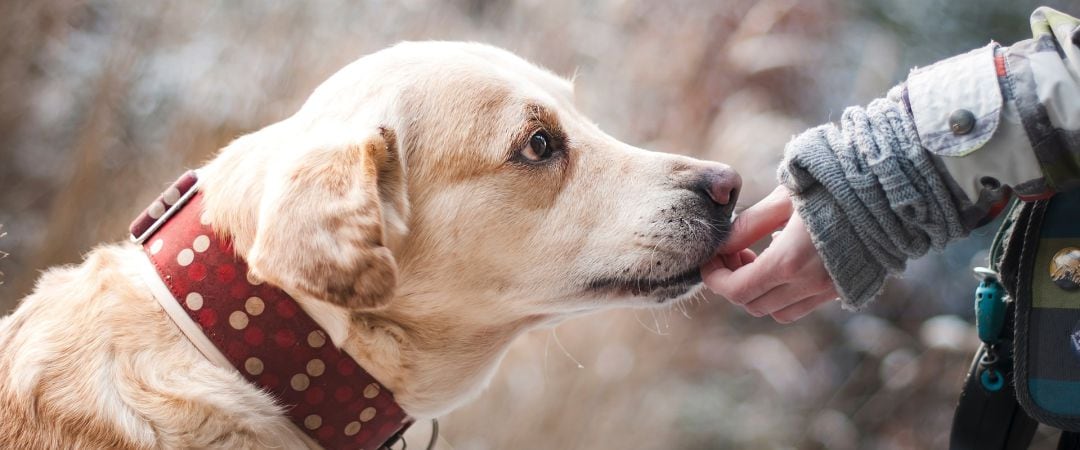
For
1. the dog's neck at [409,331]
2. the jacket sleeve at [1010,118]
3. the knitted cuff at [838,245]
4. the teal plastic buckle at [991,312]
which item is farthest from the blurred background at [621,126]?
the jacket sleeve at [1010,118]

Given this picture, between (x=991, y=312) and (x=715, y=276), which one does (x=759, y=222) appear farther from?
(x=991, y=312)

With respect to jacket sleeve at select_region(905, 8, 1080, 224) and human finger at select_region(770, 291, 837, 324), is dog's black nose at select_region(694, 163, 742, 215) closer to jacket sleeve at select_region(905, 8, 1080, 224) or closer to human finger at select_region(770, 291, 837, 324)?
human finger at select_region(770, 291, 837, 324)

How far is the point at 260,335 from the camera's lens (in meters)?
1.72

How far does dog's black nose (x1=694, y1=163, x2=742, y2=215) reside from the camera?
2.03 metres

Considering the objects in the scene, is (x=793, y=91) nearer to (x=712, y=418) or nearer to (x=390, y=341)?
(x=712, y=418)

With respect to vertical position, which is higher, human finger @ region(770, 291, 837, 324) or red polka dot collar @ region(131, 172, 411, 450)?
red polka dot collar @ region(131, 172, 411, 450)

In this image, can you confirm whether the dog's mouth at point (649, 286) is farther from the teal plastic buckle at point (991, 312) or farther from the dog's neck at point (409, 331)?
the teal plastic buckle at point (991, 312)

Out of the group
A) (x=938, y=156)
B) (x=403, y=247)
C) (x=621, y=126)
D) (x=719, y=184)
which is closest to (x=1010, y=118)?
(x=938, y=156)

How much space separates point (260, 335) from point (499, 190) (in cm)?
62

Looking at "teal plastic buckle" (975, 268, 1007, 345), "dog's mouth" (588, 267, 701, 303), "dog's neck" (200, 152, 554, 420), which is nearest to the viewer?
"dog's neck" (200, 152, 554, 420)

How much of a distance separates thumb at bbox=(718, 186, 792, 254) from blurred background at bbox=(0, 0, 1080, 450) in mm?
1585

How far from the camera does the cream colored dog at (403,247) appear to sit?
1.72 metres

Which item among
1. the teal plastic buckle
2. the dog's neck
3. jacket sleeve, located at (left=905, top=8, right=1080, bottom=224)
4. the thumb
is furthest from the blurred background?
jacket sleeve, located at (left=905, top=8, right=1080, bottom=224)

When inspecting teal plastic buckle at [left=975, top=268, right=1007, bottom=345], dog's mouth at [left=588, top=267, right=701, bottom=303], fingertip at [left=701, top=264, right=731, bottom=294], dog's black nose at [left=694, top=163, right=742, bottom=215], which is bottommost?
teal plastic buckle at [left=975, top=268, right=1007, bottom=345]
